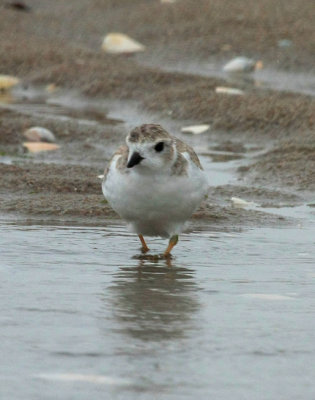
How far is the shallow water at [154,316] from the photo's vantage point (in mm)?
3271

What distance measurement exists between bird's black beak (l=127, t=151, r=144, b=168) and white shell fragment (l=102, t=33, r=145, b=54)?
933cm

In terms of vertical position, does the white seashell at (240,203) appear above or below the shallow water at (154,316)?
below

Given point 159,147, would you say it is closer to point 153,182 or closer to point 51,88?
point 153,182

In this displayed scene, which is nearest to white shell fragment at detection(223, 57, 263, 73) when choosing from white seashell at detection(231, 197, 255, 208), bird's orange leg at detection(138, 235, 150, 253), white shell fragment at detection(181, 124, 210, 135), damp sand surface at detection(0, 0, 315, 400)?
damp sand surface at detection(0, 0, 315, 400)

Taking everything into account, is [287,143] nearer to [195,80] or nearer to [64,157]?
[64,157]

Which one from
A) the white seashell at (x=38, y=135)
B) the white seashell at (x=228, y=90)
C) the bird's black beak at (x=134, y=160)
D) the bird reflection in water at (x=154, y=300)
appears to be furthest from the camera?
the white seashell at (x=228, y=90)

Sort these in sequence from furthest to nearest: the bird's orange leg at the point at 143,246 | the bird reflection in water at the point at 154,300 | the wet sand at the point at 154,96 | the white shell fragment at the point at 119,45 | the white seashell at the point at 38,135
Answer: the white shell fragment at the point at 119,45
the white seashell at the point at 38,135
the wet sand at the point at 154,96
the bird's orange leg at the point at 143,246
the bird reflection in water at the point at 154,300

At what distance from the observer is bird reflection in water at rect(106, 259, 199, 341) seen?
392 cm

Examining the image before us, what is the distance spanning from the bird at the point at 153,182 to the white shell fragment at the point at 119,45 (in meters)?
8.90

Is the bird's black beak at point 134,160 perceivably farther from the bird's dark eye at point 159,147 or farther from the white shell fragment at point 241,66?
the white shell fragment at point 241,66

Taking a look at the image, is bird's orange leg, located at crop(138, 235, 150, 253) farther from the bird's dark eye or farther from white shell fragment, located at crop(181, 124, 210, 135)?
white shell fragment, located at crop(181, 124, 210, 135)

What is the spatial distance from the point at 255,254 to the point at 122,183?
2.84 ft

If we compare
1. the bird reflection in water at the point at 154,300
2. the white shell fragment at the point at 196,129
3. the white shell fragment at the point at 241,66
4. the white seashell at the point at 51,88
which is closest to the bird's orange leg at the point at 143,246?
the bird reflection in water at the point at 154,300

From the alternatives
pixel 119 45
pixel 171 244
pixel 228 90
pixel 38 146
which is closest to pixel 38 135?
pixel 38 146
